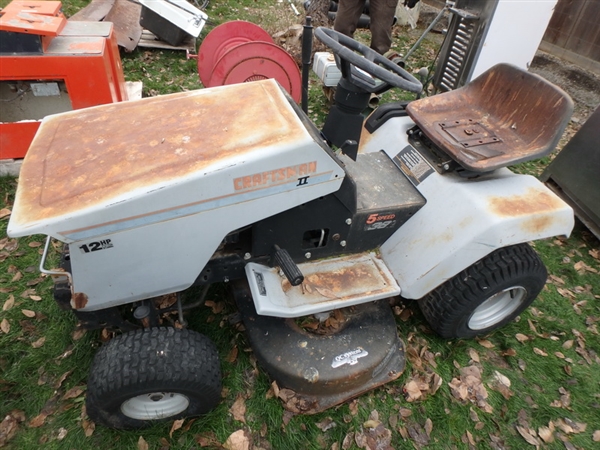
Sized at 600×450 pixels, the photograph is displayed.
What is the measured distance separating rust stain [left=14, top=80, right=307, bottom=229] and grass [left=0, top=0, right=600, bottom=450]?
1.08m

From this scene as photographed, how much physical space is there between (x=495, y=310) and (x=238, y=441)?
171 centimetres

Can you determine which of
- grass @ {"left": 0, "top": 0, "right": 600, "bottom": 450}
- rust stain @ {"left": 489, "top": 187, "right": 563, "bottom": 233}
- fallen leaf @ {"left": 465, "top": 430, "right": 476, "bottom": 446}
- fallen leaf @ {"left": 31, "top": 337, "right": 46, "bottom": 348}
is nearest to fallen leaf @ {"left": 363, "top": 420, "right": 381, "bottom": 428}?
grass @ {"left": 0, "top": 0, "right": 600, "bottom": 450}

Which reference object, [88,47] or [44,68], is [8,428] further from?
[88,47]

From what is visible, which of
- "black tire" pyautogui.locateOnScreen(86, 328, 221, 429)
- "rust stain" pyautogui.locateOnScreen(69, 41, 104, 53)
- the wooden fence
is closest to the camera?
"black tire" pyautogui.locateOnScreen(86, 328, 221, 429)

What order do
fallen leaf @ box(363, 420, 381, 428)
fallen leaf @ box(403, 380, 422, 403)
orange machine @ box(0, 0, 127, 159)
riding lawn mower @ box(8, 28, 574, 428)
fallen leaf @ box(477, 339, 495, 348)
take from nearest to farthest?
1. riding lawn mower @ box(8, 28, 574, 428)
2. fallen leaf @ box(363, 420, 381, 428)
3. fallen leaf @ box(403, 380, 422, 403)
4. fallen leaf @ box(477, 339, 495, 348)
5. orange machine @ box(0, 0, 127, 159)

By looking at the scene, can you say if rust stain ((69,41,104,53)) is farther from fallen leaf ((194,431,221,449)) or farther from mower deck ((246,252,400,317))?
fallen leaf ((194,431,221,449))

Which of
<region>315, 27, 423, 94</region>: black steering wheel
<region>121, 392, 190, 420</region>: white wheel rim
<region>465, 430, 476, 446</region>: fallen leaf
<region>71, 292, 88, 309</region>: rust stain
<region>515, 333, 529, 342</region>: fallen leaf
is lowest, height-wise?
<region>465, 430, 476, 446</region>: fallen leaf

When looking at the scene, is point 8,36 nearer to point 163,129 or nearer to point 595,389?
point 163,129

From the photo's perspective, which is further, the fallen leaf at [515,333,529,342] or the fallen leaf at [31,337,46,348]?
the fallen leaf at [515,333,529,342]

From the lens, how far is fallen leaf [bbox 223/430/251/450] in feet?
6.70

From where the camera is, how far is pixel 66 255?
1920 mm

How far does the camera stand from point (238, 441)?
206cm

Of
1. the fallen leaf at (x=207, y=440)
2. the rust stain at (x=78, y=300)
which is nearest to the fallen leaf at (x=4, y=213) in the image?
the rust stain at (x=78, y=300)

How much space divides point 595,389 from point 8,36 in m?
4.43
